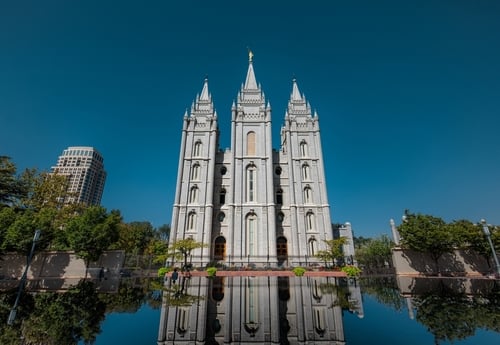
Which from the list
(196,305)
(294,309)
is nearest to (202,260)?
(196,305)

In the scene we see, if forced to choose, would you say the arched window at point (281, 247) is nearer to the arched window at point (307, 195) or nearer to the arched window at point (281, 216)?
the arched window at point (281, 216)

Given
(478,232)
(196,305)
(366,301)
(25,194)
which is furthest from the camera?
(25,194)

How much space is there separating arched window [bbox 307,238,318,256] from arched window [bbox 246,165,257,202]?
28.6 feet

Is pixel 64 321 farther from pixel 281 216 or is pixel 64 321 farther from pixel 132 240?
pixel 132 240

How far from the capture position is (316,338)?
543 cm

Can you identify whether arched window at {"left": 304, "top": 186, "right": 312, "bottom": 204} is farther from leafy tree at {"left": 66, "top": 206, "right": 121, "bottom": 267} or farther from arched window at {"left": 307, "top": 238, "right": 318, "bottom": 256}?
leafy tree at {"left": 66, "top": 206, "right": 121, "bottom": 267}

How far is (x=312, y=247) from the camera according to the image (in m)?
27.4

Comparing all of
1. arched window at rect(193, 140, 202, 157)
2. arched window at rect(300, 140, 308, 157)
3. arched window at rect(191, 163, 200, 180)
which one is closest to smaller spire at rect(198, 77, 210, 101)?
arched window at rect(193, 140, 202, 157)

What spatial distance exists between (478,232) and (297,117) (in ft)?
79.1

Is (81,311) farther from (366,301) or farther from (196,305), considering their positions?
(366,301)

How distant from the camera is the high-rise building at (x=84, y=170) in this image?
81000mm

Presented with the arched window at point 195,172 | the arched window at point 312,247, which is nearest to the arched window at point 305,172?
the arched window at point 312,247

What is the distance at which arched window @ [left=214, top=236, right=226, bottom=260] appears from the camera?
27516mm

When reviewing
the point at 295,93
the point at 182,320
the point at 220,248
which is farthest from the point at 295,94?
the point at 182,320
